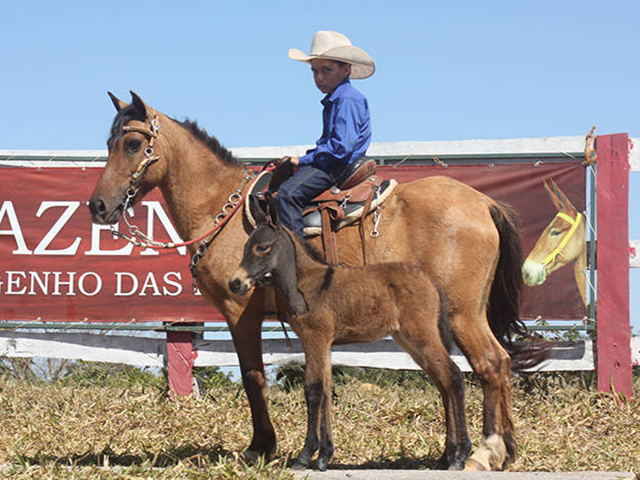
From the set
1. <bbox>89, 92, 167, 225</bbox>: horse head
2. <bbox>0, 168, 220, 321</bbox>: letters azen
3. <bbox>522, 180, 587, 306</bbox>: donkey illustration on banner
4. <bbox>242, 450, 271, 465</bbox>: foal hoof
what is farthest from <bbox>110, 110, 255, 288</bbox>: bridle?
<bbox>522, 180, 587, 306</bbox>: donkey illustration on banner

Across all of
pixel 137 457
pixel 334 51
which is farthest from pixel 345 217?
pixel 137 457

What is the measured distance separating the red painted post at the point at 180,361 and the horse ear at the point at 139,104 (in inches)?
158

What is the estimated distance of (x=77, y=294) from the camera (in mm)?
9742

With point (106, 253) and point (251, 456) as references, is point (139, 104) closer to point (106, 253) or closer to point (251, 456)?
point (251, 456)

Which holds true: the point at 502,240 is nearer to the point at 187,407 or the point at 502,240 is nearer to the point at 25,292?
the point at 187,407

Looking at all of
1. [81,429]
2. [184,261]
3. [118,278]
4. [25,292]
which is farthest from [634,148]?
[25,292]

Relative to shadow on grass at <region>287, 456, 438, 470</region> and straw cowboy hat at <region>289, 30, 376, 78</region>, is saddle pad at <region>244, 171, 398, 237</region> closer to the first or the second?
straw cowboy hat at <region>289, 30, 376, 78</region>

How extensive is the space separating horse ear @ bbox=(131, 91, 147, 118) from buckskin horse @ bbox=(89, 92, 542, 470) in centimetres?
1

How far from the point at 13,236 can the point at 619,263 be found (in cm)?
724

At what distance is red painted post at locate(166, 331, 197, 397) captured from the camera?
9547 millimetres

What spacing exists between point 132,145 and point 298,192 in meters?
1.32

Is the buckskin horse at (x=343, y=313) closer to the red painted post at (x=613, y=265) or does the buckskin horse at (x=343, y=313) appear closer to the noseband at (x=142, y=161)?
the noseband at (x=142, y=161)

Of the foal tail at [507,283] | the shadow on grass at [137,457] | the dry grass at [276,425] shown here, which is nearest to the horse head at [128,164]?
the dry grass at [276,425]

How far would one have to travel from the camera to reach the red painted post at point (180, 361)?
31.3 feet
